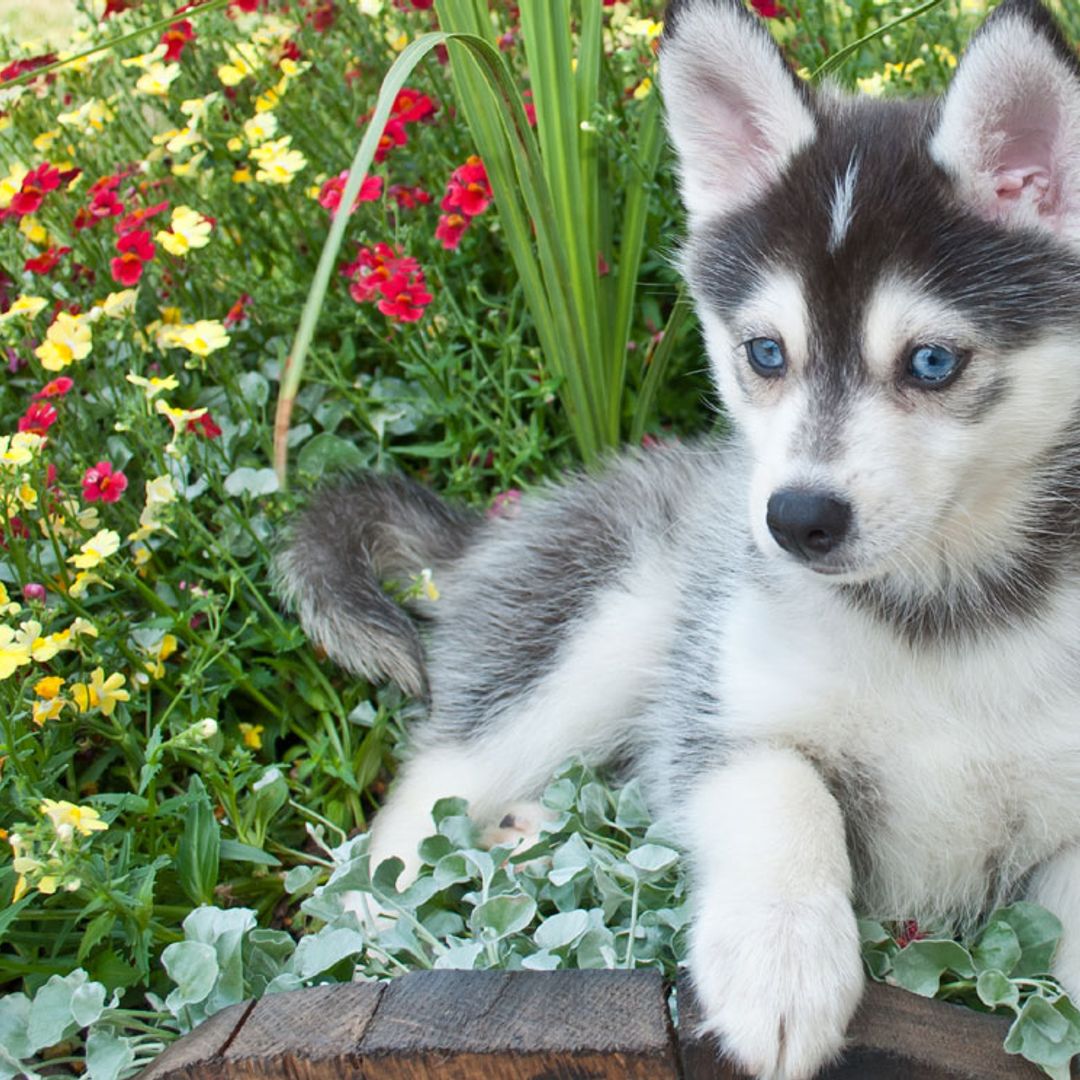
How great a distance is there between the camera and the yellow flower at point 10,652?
2.33m

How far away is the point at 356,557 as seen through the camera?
308 cm

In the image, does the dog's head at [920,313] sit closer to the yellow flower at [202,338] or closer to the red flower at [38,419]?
the yellow flower at [202,338]

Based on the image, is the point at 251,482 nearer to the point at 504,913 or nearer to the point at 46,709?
the point at 46,709

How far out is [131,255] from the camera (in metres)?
3.26

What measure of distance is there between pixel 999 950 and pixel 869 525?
0.74 metres

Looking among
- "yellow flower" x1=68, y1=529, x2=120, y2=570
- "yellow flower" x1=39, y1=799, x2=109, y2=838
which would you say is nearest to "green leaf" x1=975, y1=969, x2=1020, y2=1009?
"yellow flower" x1=39, y1=799, x2=109, y2=838

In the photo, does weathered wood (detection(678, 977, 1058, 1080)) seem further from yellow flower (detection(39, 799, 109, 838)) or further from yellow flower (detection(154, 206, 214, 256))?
yellow flower (detection(154, 206, 214, 256))

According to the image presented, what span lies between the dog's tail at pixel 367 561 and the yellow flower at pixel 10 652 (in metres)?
0.68

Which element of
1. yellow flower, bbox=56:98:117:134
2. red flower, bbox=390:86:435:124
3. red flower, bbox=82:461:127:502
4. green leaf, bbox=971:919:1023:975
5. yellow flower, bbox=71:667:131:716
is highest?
yellow flower, bbox=56:98:117:134

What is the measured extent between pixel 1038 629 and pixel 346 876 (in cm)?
119

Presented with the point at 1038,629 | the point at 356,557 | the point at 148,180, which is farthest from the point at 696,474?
the point at 148,180

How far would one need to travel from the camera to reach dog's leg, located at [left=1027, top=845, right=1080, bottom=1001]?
83.9 inches

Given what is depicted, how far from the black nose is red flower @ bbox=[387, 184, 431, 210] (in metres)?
2.02

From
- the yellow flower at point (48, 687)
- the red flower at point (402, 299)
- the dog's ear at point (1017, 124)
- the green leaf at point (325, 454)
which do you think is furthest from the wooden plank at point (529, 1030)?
the green leaf at point (325, 454)
